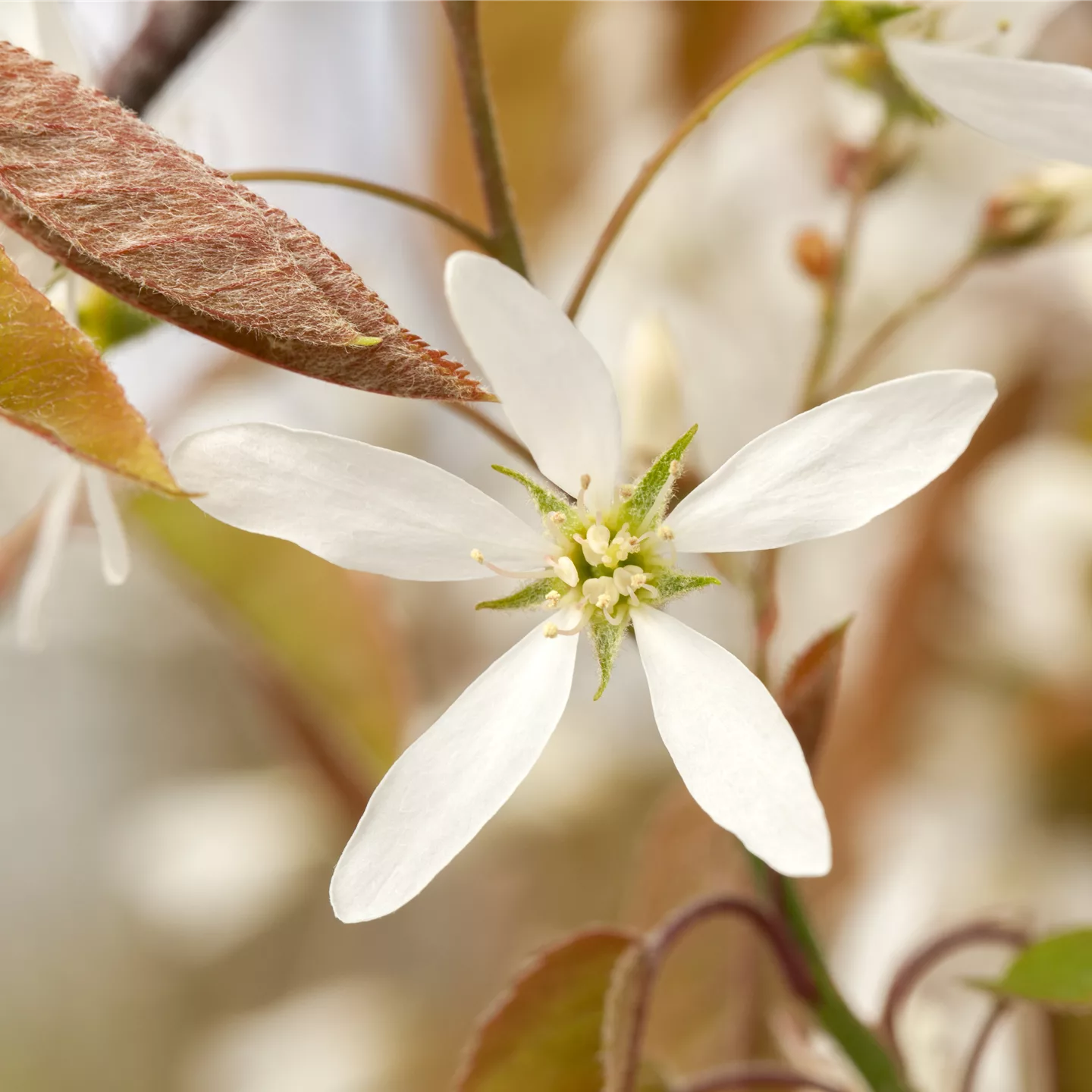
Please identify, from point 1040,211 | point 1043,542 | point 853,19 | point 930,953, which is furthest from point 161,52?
point 1043,542

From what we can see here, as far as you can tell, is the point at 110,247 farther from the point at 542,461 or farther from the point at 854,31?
the point at 854,31

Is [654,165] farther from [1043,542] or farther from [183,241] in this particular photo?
[1043,542]

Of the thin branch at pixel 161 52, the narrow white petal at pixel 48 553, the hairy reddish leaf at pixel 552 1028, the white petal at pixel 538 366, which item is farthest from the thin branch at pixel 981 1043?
the thin branch at pixel 161 52

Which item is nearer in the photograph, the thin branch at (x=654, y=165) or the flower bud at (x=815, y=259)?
the thin branch at (x=654, y=165)

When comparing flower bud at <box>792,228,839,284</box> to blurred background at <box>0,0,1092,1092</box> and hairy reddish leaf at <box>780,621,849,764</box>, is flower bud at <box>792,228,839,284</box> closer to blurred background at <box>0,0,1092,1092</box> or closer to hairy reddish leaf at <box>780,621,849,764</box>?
blurred background at <box>0,0,1092,1092</box>

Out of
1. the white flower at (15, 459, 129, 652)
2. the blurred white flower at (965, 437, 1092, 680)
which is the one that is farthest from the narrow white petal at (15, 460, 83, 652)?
the blurred white flower at (965, 437, 1092, 680)

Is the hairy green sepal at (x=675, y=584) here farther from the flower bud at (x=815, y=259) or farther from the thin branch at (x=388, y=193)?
the flower bud at (x=815, y=259)
